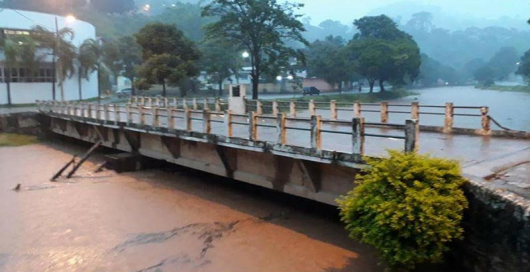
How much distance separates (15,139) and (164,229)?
66.1 feet

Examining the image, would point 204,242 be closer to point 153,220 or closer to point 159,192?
point 153,220

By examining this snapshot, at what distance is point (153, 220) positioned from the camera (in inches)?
447

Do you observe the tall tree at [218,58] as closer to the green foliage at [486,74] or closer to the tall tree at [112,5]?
the tall tree at [112,5]

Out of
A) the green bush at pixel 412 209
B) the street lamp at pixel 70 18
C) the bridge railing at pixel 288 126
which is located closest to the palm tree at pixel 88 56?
the street lamp at pixel 70 18

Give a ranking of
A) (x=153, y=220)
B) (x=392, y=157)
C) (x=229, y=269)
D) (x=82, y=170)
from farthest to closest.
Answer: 1. (x=82, y=170)
2. (x=153, y=220)
3. (x=229, y=269)
4. (x=392, y=157)

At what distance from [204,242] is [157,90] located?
5151 cm

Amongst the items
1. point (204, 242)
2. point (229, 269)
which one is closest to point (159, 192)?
point (204, 242)

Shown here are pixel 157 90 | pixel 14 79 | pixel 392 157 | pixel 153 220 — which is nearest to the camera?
pixel 392 157

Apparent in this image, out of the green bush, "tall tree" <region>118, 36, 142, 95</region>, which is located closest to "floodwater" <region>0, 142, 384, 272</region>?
the green bush

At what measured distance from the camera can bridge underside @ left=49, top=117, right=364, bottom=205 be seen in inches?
368

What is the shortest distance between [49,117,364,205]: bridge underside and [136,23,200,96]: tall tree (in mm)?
10481

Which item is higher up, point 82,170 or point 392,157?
point 392,157

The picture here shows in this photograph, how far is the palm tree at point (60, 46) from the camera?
38.4 meters

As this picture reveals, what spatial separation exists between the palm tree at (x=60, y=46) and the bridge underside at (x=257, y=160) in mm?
25911
